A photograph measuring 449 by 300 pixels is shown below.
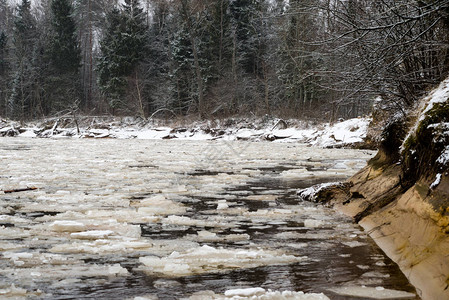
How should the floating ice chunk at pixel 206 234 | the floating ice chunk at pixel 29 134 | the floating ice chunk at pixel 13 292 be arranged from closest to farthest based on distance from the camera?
1. the floating ice chunk at pixel 13 292
2. the floating ice chunk at pixel 206 234
3. the floating ice chunk at pixel 29 134

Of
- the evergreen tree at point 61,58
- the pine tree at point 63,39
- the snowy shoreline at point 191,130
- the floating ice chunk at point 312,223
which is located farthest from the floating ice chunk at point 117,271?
the pine tree at point 63,39

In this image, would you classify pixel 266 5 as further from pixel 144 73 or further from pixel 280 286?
pixel 280 286

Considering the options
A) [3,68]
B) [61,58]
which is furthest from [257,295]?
[3,68]

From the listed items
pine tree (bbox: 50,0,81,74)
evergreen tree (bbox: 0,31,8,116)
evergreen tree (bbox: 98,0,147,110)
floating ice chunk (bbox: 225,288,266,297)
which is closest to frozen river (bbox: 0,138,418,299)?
floating ice chunk (bbox: 225,288,266,297)

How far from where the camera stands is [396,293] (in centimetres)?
211

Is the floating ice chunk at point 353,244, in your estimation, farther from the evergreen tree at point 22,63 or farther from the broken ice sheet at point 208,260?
the evergreen tree at point 22,63

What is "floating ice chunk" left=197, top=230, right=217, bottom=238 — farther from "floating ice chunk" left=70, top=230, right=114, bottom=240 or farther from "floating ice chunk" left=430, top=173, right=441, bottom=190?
"floating ice chunk" left=430, top=173, right=441, bottom=190

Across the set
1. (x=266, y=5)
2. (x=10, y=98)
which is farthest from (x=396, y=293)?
(x=10, y=98)

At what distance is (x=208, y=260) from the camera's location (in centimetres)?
260

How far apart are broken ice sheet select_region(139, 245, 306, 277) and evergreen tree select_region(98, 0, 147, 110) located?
94.9ft

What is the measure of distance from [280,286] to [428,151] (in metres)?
1.64

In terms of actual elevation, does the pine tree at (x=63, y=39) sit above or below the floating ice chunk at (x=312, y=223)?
above

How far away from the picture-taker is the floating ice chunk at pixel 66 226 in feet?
10.7

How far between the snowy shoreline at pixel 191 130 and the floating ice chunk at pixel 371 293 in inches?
577
